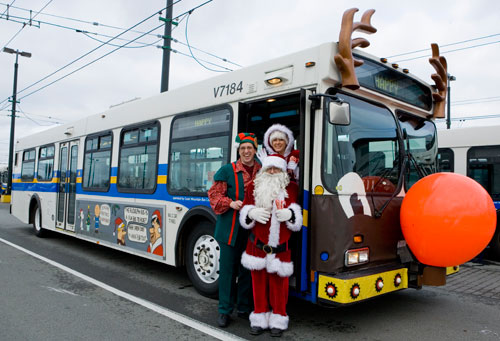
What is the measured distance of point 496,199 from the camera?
8.93 m

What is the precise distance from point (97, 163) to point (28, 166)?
4.84 meters

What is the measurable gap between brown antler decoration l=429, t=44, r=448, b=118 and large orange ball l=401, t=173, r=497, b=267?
1.69 meters

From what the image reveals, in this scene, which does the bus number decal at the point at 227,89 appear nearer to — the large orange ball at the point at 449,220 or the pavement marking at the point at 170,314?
the large orange ball at the point at 449,220

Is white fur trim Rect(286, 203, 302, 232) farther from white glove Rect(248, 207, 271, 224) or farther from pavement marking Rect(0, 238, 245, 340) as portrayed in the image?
pavement marking Rect(0, 238, 245, 340)

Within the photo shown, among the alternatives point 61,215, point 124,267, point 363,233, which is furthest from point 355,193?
point 61,215

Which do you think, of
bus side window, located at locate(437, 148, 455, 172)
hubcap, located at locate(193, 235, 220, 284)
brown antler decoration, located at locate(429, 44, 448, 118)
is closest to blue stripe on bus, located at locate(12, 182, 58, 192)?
hubcap, located at locate(193, 235, 220, 284)

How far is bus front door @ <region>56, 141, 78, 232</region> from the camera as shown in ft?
28.6

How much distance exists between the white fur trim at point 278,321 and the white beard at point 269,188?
1055 mm

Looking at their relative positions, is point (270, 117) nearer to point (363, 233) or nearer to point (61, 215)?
point (363, 233)

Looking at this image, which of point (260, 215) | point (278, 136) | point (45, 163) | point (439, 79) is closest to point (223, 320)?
point (260, 215)

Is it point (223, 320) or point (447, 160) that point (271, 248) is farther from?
point (447, 160)

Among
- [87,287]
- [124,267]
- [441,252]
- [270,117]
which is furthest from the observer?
[124,267]

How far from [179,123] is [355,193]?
2.91 metres

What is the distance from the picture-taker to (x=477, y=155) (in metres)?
9.49
